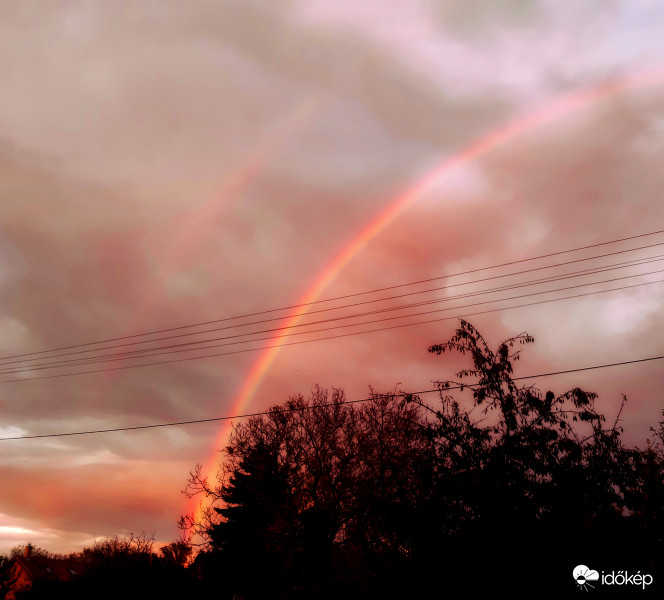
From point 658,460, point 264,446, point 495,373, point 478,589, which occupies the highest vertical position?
point 264,446

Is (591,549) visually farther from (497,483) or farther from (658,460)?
(658,460)

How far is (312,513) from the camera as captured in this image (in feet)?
90.9

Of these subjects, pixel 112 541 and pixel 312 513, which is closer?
pixel 312 513

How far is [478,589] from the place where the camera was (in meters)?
9.73

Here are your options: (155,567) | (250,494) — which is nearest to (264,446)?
(250,494)

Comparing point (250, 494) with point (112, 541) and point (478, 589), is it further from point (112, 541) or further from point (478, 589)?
point (478, 589)

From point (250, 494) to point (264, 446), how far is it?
255cm

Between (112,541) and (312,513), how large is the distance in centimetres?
2321

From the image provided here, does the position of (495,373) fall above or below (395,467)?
above

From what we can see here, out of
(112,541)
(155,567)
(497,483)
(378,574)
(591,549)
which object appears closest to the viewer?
(591,549)

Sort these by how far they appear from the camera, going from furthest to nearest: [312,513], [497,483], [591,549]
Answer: [312,513] < [497,483] < [591,549]

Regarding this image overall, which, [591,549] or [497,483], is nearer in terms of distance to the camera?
[591,549]

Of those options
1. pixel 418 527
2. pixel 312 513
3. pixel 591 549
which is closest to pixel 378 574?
pixel 418 527

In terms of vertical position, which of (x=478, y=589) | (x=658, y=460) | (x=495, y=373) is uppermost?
(x=495, y=373)
